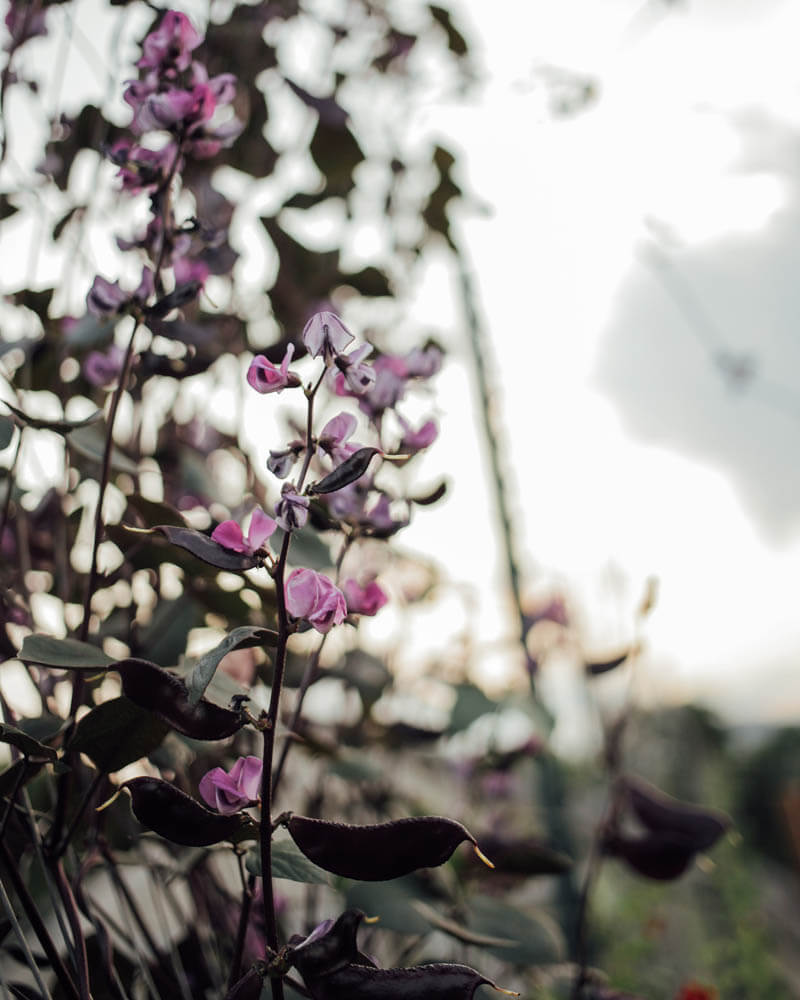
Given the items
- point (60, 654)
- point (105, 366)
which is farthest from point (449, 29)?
point (60, 654)

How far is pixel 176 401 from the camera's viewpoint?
29.6 inches

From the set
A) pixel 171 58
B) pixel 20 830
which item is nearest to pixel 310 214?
pixel 171 58

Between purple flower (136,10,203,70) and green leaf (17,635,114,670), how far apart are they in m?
0.32

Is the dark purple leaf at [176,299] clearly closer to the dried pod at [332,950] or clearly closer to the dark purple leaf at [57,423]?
the dark purple leaf at [57,423]

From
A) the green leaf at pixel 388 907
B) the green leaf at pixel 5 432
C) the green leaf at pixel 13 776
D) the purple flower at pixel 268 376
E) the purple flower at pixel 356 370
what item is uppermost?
the purple flower at pixel 356 370

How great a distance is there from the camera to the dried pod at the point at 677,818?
1.81 feet

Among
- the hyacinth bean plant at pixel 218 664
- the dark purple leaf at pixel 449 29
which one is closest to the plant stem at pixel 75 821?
the hyacinth bean plant at pixel 218 664

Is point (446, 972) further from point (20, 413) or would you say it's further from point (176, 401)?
point (176, 401)

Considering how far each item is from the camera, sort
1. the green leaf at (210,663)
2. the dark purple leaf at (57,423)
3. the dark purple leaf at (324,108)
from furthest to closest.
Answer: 1. the dark purple leaf at (324,108)
2. the dark purple leaf at (57,423)
3. the green leaf at (210,663)

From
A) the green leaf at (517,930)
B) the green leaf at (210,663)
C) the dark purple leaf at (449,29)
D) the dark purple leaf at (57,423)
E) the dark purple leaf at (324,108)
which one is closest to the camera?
the green leaf at (210,663)

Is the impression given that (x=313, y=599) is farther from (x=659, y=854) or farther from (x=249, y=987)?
(x=659, y=854)

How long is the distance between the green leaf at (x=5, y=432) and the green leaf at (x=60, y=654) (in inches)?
3.6

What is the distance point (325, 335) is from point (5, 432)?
160 mm

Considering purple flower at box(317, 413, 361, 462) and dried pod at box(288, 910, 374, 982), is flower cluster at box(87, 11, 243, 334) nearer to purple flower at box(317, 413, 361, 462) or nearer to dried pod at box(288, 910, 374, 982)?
purple flower at box(317, 413, 361, 462)
